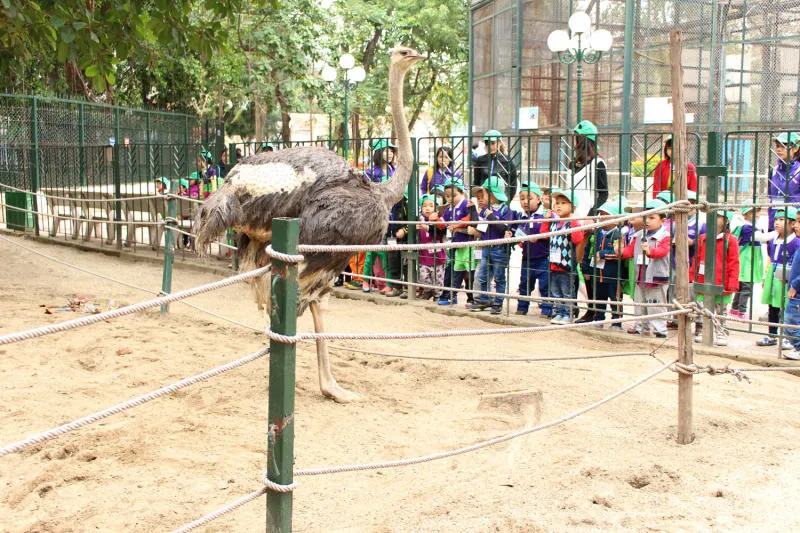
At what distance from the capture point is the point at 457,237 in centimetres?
798

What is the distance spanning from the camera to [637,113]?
14.9 metres

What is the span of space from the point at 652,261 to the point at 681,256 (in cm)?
246

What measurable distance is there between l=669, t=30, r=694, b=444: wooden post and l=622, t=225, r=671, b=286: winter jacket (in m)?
2.30

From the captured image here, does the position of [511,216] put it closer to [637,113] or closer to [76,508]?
[76,508]

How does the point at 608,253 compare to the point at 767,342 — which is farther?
the point at 608,253

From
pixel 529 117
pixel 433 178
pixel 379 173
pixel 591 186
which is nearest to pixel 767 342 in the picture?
pixel 591 186

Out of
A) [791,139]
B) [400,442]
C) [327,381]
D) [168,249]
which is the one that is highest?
[791,139]

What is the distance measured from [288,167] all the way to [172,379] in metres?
1.52

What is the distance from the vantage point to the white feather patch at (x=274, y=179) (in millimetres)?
4699

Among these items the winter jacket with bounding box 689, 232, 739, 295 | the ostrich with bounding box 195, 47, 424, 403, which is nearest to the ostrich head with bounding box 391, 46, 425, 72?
the ostrich with bounding box 195, 47, 424, 403

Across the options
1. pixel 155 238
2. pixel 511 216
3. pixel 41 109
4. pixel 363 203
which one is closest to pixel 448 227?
pixel 511 216

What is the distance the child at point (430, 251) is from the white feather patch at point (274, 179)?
332cm

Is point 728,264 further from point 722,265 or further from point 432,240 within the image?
point 432,240

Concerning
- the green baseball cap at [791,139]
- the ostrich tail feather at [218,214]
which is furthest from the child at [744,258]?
the ostrich tail feather at [218,214]
